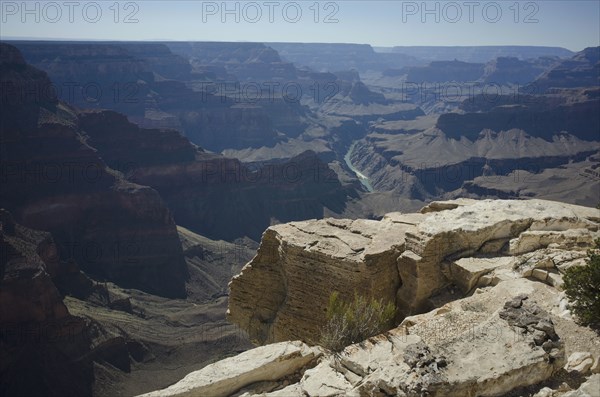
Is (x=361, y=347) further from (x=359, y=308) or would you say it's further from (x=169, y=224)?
(x=169, y=224)

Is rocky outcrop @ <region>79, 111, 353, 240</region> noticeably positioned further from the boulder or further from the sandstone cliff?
the boulder

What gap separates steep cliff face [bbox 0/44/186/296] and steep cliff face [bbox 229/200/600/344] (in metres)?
44.1

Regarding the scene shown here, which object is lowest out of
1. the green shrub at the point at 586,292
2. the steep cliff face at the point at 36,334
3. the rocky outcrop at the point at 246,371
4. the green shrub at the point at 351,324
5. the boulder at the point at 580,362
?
the steep cliff face at the point at 36,334

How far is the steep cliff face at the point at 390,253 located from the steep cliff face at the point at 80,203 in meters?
44.1

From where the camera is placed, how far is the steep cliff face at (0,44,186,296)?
5641 cm

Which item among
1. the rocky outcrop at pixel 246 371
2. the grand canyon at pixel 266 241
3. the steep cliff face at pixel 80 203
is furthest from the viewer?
the steep cliff face at pixel 80 203

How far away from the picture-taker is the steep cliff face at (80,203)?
5641 centimetres

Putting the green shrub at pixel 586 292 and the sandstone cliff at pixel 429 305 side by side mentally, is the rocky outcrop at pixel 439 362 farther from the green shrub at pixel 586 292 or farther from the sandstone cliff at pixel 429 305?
the green shrub at pixel 586 292

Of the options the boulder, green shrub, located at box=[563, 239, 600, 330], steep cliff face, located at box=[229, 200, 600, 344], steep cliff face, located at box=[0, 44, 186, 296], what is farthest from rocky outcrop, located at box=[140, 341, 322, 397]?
steep cliff face, located at box=[0, 44, 186, 296]

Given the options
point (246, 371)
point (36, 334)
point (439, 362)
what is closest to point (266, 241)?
point (246, 371)

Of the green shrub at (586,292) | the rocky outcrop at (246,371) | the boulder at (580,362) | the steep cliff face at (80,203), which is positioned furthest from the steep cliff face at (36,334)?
the boulder at (580,362)

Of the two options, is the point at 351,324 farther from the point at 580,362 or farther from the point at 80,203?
the point at 80,203

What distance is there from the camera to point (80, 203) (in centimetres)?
5962

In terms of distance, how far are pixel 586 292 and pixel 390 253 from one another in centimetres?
504
